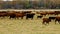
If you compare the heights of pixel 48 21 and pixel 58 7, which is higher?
pixel 48 21

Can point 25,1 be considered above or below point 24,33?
below

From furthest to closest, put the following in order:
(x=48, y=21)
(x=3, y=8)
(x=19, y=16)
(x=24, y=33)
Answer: (x=3, y=8), (x=19, y=16), (x=48, y=21), (x=24, y=33)

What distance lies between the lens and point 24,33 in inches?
252

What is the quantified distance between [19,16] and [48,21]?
109 inches

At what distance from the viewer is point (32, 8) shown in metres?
20.5

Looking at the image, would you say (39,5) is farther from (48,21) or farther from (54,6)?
(48,21)

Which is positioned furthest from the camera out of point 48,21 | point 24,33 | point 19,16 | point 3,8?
point 3,8

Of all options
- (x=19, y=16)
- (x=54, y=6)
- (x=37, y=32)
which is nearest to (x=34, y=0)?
(x=54, y=6)

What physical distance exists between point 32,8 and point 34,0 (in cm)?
101

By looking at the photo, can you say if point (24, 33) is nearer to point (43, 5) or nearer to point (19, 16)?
point (19, 16)

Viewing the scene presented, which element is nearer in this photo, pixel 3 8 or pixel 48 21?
pixel 48 21

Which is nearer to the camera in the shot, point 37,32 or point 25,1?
point 37,32

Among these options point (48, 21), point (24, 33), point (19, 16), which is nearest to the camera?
point (24, 33)

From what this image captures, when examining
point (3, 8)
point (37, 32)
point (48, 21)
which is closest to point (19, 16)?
point (48, 21)
